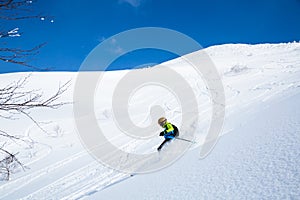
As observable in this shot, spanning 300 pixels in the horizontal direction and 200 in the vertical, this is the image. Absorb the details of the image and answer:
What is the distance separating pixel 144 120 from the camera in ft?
49.0

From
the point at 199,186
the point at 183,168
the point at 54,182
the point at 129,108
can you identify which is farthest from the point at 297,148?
the point at 129,108

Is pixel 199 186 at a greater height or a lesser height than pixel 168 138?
lesser

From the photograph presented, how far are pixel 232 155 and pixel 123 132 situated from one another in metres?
9.81

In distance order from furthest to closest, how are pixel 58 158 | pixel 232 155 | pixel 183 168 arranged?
pixel 58 158
pixel 183 168
pixel 232 155

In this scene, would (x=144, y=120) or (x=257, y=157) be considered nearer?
(x=257, y=157)

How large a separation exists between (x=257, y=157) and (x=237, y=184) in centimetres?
75

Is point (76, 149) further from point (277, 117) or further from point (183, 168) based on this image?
point (277, 117)

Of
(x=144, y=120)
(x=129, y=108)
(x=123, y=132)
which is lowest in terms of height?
(x=123, y=132)

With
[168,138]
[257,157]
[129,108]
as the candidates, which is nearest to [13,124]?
[129,108]

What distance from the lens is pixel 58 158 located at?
10.9 meters

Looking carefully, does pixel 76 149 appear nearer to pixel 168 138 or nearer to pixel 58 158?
pixel 58 158

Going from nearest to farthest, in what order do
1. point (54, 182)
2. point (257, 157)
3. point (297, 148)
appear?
1. point (297, 148)
2. point (257, 157)
3. point (54, 182)

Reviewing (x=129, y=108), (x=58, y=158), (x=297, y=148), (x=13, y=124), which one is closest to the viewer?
(x=297, y=148)

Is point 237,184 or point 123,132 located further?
point 123,132
